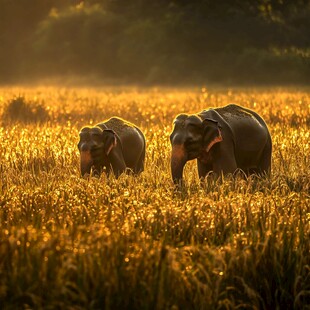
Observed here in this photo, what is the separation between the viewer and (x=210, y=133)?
8352 mm

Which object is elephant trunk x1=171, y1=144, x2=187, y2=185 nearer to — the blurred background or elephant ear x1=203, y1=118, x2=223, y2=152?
elephant ear x1=203, y1=118, x2=223, y2=152

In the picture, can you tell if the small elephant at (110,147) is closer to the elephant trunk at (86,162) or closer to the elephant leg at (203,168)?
the elephant trunk at (86,162)

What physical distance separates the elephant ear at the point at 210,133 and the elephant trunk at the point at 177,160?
0.89 feet

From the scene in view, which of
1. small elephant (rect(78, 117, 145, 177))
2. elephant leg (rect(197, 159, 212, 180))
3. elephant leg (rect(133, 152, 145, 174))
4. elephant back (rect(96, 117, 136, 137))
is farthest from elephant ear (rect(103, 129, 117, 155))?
elephant leg (rect(133, 152, 145, 174))

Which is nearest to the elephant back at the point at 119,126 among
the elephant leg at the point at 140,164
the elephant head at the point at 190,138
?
the elephant leg at the point at 140,164

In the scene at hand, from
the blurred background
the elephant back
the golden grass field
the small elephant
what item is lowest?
the golden grass field

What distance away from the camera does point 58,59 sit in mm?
48969

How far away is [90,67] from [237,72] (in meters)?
9.56

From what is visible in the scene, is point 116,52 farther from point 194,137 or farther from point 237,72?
point 194,137

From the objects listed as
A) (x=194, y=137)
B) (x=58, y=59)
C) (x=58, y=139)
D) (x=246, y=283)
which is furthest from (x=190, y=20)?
(x=246, y=283)

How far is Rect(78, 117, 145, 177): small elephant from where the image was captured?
9.05 meters

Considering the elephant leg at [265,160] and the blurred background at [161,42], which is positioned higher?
the blurred background at [161,42]

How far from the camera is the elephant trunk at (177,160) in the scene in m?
8.17

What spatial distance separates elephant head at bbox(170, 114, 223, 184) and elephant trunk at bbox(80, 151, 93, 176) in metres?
1.05
